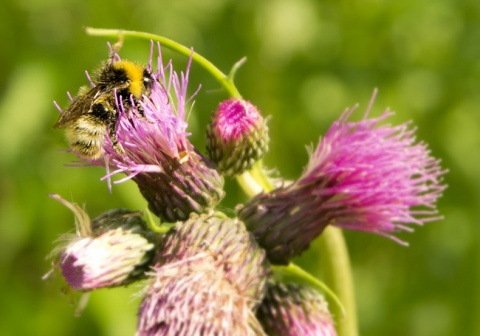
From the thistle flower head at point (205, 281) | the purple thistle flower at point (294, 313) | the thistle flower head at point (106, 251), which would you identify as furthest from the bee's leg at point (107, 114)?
the purple thistle flower at point (294, 313)

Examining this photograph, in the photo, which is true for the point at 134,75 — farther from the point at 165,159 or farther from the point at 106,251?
the point at 106,251

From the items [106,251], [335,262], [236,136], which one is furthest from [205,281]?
[335,262]

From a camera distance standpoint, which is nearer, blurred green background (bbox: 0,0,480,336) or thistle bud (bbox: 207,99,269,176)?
thistle bud (bbox: 207,99,269,176)

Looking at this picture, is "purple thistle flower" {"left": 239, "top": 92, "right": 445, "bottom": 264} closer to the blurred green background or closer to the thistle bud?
the thistle bud

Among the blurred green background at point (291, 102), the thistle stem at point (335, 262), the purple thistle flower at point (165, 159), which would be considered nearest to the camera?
the purple thistle flower at point (165, 159)

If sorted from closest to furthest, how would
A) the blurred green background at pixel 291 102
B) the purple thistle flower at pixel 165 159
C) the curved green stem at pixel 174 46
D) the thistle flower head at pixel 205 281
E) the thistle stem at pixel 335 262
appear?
1. the thistle flower head at pixel 205 281
2. the curved green stem at pixel 174 46
3. the purple thistle flower at pixel 165 159
4. the thistle stem at pixel 335 262
5. the blurred green background at pixel 291 102

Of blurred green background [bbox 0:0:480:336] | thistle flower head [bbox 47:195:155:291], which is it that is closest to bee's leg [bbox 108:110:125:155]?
thistle flower head [bbox 47:195:155:291]

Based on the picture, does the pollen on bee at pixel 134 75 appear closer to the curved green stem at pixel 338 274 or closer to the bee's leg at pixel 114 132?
the bee's leg at pixel 114 132

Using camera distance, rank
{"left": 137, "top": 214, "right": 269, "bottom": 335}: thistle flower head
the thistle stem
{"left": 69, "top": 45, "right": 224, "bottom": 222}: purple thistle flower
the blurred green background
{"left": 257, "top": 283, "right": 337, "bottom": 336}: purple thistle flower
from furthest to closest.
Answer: the blurred green background < the thistle stem < {"left": 257, "top": 283, "right": 337, "bottom": 336}: purple thistle flower < {"left": 69, "top": 45, "right": 224, "bottom": 222}: purple thistle flower < {"left": 137, "top": 214, "right": 269, "bottom": 335}: thistle flower head
